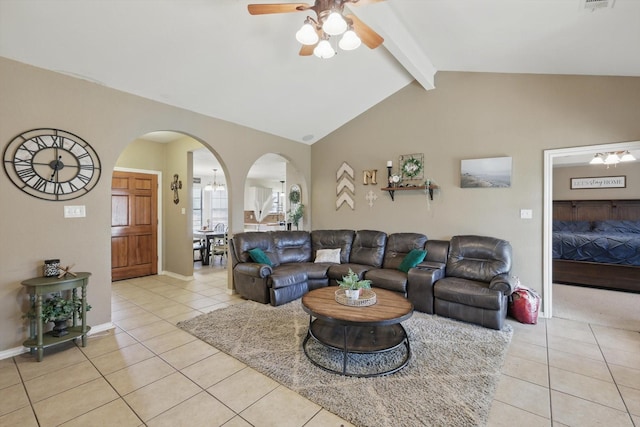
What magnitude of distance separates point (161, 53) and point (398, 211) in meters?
3.99

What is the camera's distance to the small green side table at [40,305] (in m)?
2.59

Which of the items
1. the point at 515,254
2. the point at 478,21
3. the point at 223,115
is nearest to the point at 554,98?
the point at 478,21

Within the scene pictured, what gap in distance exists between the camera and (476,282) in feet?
11.9

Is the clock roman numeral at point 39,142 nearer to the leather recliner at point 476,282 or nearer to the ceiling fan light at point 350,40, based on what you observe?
the ceiling fan light at point 350,40

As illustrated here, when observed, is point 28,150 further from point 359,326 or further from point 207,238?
point 207,238

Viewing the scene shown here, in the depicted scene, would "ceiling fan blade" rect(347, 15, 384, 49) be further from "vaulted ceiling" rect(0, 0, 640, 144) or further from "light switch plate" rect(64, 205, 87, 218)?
"light switch plate" rect(64, 205, 87, 218)

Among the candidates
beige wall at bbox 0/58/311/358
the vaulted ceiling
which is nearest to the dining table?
beige wall at bbox 0/58/311/358

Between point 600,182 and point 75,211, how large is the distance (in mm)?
9796

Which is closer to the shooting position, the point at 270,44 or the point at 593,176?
the point at 270,44

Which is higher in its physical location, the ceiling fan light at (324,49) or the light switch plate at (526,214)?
the ceiling fan light at (324,49)

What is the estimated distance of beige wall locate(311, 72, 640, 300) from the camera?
11.5 feet

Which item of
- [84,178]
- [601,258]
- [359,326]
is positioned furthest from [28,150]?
[601,258]

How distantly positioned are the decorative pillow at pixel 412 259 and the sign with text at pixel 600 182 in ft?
18.4

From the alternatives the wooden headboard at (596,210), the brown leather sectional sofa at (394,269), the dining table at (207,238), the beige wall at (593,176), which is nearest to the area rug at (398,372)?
the brown leather sectional sofa at (394,269)
